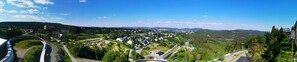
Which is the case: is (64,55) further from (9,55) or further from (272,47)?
(272,47)

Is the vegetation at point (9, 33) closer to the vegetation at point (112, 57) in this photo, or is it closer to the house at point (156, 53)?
the vegetation at point (112, 57)

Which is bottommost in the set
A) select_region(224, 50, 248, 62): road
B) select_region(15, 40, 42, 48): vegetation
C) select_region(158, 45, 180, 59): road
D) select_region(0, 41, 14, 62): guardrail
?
select_region(224, 50, 248, 62): road

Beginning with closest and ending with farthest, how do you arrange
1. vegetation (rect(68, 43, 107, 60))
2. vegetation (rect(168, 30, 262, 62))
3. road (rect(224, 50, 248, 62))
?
vegetation (rect(68, 43, 107, 60))
vegetation (rect(168, 30, 262, 62))
road (rect(224, 50, 248, 62))

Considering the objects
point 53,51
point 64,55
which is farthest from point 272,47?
point 53,51

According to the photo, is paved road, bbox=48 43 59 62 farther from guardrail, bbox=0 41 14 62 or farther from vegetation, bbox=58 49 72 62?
guardrail, bbox=0 41 14 62

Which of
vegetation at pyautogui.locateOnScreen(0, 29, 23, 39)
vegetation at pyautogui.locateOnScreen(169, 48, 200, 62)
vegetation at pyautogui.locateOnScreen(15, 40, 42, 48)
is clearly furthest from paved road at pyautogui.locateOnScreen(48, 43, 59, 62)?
vegetation at pyautogui.locateOnScreen(169, 48, 200, 62)

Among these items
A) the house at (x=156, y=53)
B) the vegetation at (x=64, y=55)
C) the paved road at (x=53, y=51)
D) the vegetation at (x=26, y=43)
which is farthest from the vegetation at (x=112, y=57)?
the vegetation at (x=26, y=43)

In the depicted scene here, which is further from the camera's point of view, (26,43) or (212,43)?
(212,43)

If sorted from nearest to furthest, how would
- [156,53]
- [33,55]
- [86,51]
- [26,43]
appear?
[33,55] < [26,43] < [86,51] < [156,53]

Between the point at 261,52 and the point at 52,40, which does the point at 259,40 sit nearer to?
the point at 261,52

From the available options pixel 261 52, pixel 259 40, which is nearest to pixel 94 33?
pixel 261 52

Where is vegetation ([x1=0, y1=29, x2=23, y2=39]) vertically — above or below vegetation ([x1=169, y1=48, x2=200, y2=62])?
above
